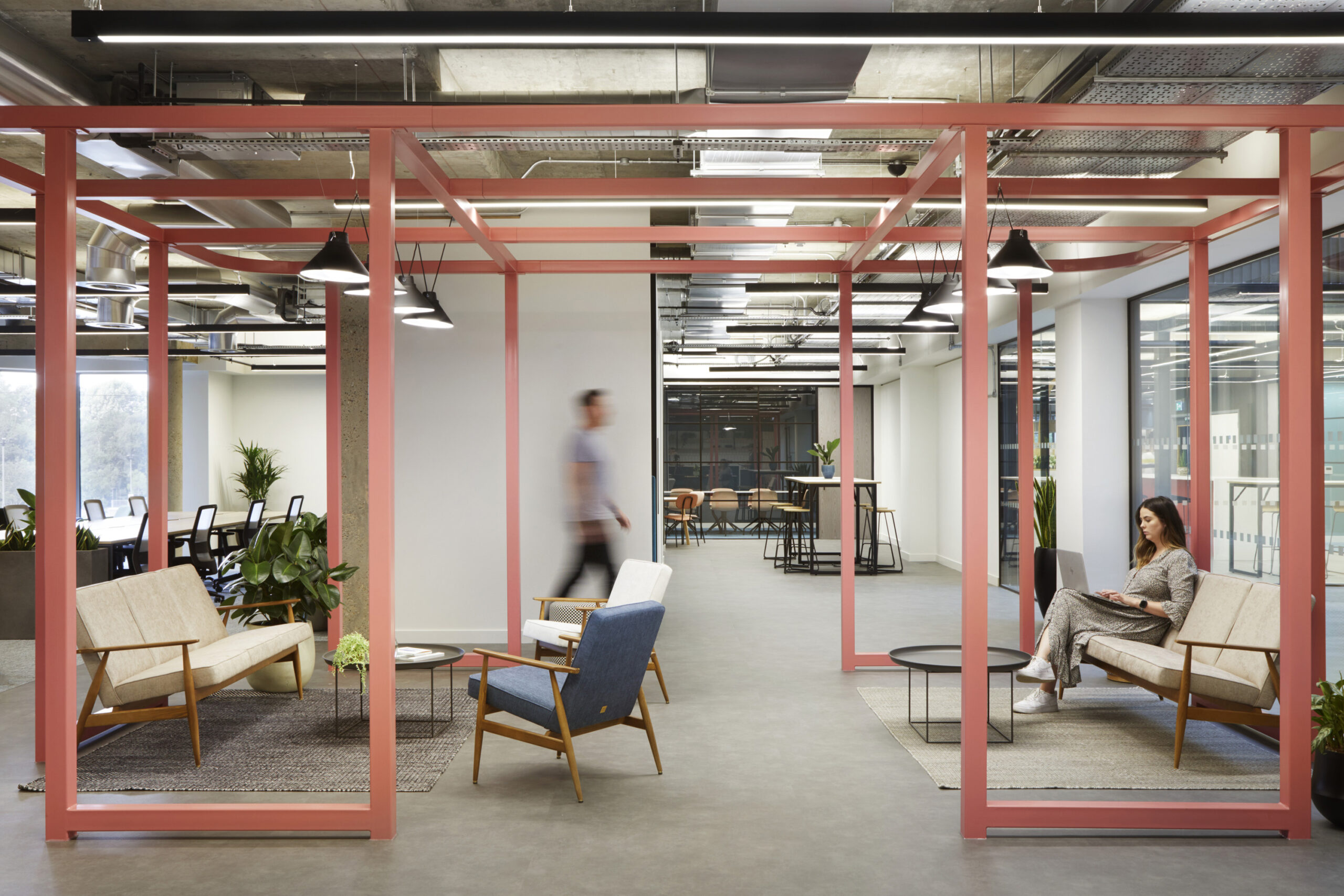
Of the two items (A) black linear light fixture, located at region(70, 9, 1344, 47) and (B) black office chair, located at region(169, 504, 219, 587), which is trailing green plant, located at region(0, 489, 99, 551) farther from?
(A) black linear light fixture, located at region(70, 9, 1344, 47)

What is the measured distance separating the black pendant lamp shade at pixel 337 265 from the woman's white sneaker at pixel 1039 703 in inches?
184

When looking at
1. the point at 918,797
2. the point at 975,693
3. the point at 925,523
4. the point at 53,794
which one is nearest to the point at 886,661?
the point at 918,797

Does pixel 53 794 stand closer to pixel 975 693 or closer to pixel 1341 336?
pixel 975 693

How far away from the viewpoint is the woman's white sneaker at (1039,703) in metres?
5.65

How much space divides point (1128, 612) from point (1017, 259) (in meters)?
2.18

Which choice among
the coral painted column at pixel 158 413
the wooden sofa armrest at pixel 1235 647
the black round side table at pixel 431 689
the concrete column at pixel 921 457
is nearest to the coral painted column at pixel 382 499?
the black round side table at pixel 431 689

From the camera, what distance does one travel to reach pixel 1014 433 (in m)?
11.1

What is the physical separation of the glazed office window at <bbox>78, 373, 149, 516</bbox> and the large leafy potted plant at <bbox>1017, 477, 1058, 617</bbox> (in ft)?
50.7

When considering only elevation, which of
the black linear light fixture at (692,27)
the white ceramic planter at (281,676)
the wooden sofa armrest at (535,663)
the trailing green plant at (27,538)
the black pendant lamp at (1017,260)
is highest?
the black linear light fixture at (692,27)

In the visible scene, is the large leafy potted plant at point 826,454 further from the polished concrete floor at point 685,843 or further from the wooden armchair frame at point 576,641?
the polished concrete floor at point 685,843

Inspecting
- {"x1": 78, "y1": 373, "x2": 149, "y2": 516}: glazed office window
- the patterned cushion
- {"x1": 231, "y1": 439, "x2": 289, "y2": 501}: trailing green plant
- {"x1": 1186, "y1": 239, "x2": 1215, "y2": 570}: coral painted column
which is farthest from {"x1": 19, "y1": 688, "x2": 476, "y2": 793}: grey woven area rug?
{"x1": 78, "y1": 373, "x2": 149, "y2": 516}: glazed office window

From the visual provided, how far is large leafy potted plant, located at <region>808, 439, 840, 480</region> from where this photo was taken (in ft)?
49.9

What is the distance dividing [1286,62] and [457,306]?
19.2ft

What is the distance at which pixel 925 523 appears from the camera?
14.6 m
